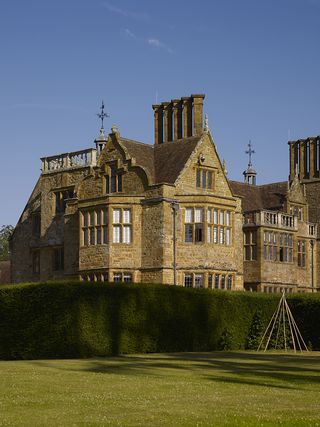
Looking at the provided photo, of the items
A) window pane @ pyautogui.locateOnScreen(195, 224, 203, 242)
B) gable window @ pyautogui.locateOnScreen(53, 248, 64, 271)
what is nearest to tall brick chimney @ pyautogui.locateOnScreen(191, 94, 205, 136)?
window pane @ pyautogui.locateOnScreen(195, 224, 203, 242)

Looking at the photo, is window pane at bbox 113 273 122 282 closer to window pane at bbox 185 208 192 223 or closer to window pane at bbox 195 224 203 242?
window pane at bbox 195 224 203 242

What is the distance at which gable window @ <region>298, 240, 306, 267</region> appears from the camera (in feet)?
177

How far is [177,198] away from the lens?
43312 millimetres

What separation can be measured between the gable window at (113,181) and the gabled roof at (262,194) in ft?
35.8

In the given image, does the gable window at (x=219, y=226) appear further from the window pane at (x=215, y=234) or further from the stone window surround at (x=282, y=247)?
the stone window surround at (x=282, y=247)

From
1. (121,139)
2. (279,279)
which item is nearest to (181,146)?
Answer: (121,139)

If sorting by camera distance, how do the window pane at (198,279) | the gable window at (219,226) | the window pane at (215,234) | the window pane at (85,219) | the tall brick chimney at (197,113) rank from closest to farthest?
1. the window pane at (198,279)
2. the gable window at (219,226)
3. the window pane at (215,234)
4. the window pane at (85,219)
5. the tall brick chimney at (197,113)

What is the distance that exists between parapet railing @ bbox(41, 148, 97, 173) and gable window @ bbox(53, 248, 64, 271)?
192 inches

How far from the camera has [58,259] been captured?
49438mm

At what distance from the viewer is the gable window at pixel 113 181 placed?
45156 millimetres

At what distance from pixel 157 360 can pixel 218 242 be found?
56.5ft

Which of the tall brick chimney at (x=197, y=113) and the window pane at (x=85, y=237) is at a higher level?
the tall brick chimney at (x=197, y=113)

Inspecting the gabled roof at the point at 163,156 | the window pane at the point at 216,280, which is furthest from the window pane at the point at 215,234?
the gabled roof at the point at 163,156

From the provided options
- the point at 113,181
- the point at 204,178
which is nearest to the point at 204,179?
the point at 204,178
